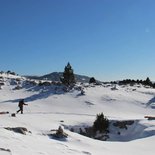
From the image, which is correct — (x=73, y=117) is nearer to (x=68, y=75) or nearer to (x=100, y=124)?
(x=100, y=124)

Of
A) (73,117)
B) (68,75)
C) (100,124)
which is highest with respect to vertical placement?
(68,75)

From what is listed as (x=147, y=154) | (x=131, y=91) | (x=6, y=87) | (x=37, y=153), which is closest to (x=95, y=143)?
(x=147, y=154)

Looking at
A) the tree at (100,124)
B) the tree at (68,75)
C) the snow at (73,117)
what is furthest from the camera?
the tree at (68,75)

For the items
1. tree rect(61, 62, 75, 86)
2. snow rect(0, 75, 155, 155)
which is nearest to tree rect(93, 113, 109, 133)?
snow rect(0, 75, 155, 155)

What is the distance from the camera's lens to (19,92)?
64.4m

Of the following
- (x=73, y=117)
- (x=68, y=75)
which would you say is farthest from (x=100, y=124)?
(x=68, y=75)

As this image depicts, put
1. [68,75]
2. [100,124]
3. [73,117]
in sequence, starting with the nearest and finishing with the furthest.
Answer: [100,124] → [73,117] → [68,75]

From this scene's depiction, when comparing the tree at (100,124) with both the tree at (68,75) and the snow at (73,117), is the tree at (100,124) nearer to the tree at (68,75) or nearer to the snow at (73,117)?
the snow at (73,117)

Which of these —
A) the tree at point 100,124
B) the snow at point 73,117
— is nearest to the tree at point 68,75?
the snow at point 73,117

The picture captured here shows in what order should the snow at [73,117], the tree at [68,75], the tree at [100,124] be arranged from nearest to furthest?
the snow at [73,117] < the tree at [100,124] < the tree at [68,75]

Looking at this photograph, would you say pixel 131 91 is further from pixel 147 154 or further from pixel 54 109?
pixel 147 154

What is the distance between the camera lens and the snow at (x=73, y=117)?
16.9 meters

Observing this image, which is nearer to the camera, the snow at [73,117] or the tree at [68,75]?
the snow at [73,117]

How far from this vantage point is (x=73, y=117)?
35.1m
